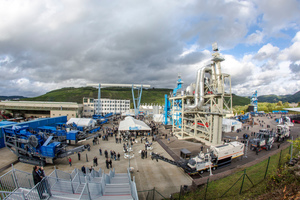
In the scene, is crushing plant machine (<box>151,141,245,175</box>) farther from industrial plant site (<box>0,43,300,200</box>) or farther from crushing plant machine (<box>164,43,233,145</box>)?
crushing plant machine (<box>164,43,233,145</box>)

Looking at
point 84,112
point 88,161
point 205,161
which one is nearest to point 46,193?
point 88,161

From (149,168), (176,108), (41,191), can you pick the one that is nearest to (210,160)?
(149,168)

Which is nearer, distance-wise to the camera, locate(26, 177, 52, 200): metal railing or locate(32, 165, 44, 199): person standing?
locate(26, 177, 52, 200): metal railing

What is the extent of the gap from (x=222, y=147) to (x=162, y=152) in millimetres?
7813

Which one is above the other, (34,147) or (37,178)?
(37,178)

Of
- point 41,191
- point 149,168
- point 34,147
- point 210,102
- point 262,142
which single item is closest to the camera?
point 41,191

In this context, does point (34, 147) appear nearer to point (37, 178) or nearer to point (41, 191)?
point (37, 178)

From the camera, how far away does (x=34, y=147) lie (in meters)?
13.6

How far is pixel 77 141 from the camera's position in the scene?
2148 centimetres

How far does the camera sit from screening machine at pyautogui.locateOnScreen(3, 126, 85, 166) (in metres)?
13.4

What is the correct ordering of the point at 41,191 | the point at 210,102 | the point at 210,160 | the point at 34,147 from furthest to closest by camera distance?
the point at 210,102 → the point at 34,147 → the point at 210,160 → the point at 41,191

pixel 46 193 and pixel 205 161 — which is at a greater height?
pixel 46 193

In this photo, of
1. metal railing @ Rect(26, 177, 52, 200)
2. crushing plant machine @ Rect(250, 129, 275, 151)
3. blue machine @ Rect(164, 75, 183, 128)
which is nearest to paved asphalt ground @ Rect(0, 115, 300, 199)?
crushing plant machine @ Rect(250, 129, 275, 151)

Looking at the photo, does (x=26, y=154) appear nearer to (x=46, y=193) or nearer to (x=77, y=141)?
(x=77, y=141)
